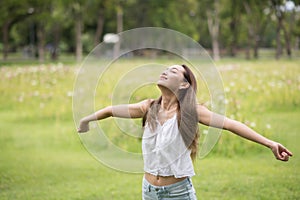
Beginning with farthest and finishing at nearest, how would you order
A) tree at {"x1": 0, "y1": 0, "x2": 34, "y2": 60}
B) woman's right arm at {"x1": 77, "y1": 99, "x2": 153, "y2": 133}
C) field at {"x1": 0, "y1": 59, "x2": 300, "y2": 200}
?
tree at {"x1": 0, "y1": 0, "x2": 34, "y2": 60} → field at {"x1": 0, "y1": 59, "x2": 300, "y2": 200} → woman's right arm at {"x1": 77, "y1": 99, "x2": 153, "y2": 133}

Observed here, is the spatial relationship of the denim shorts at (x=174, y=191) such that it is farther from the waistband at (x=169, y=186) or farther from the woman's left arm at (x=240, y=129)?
the woman's left arm at (x=240, y=129)

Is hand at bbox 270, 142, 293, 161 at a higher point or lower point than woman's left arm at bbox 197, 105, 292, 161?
lower

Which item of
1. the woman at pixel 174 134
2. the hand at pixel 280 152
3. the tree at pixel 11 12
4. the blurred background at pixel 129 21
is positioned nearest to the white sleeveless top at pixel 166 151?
the woman at pixel 174 134

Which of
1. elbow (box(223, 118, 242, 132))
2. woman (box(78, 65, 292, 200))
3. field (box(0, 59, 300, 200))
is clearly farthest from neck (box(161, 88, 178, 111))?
field (box(0, 59, 300, 200))

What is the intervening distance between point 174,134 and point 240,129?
1.03ft

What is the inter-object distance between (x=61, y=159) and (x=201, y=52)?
3.37m

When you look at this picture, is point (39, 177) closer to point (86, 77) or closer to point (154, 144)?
point (86, 77)

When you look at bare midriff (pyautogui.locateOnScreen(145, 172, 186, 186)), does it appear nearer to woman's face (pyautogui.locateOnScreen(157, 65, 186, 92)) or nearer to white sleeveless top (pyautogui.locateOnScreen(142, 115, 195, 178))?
white sleeveless top (pyautogui.locateOnScreen(142, 115, 195, 178))

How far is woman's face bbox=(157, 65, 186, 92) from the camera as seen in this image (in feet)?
8.24

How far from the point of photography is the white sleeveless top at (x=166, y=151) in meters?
2.56

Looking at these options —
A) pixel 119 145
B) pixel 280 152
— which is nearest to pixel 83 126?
pixel 280 152

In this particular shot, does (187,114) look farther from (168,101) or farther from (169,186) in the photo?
(169,186)

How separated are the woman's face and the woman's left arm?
0.54 ft

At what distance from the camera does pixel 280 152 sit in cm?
248
